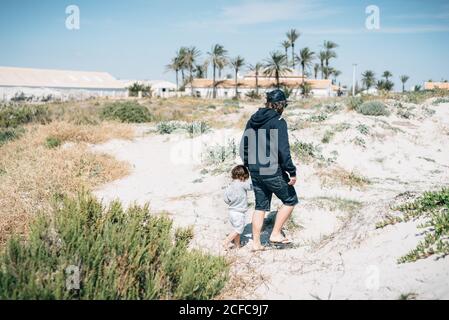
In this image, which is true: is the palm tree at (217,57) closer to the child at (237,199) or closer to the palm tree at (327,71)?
the palm tree at (327,71)

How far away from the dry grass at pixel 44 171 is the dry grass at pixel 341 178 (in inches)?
174

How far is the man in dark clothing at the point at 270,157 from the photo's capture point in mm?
4574

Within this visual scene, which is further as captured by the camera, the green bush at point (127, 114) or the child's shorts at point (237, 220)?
the green bush at point (127, 114)

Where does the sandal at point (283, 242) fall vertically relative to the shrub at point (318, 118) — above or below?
below

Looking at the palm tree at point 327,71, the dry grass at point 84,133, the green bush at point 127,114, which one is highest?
the palm tree at point 327,71

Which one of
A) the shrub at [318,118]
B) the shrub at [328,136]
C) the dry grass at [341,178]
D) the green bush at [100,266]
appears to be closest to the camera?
the green bush at [100,266]

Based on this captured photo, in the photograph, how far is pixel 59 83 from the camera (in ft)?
220

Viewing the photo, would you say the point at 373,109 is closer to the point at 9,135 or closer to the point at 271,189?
the point at 271,189

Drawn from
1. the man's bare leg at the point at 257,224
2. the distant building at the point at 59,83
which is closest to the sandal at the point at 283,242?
the man's bare leg at the point at 257,224

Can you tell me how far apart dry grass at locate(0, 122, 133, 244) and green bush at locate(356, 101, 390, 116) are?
8734mm

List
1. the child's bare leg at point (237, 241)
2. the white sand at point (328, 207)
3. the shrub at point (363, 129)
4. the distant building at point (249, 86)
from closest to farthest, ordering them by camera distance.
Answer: the white sand at point (328, 207)
the child's bare leg at point (237, 241)
the shrub at point (363, 129)
the distant building at point (249, 86)

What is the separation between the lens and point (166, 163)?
1033cm

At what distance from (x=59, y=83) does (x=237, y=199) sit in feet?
226

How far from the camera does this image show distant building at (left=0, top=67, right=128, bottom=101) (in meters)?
52.2
